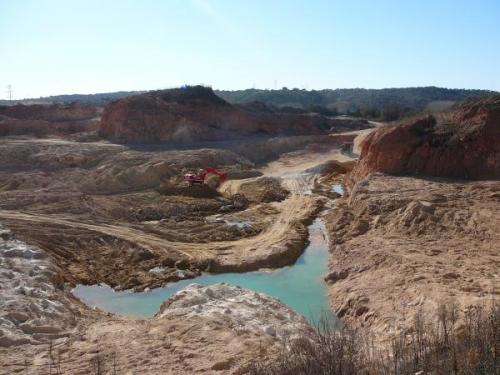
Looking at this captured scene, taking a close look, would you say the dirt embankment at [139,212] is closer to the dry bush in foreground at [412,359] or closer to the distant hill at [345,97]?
the dry bush in foreground at [412,359]

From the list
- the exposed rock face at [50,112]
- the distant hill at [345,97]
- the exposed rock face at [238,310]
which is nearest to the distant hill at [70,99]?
the distant hill at [345,97]

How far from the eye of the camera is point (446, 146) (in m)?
20.9

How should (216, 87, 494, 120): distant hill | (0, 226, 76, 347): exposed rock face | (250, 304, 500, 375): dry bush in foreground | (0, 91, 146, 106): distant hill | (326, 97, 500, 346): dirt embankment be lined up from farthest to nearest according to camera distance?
(216, 87, 494, 120): distant hill
(0, 91, 146, 106): distant hill
(326, 97, 500, 346): dirt embankment
(0, 226, 76, 347): exposed rock face
(250, 304, 500, 375): dry bush in foreground

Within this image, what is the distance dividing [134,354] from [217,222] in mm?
12249

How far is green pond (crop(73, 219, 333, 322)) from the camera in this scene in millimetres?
13047

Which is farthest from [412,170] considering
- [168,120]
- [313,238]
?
[168,120]

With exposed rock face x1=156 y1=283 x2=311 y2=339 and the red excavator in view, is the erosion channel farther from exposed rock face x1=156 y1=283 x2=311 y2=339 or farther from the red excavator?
the red excavator

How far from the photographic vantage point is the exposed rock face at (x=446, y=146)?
1978 centimetres

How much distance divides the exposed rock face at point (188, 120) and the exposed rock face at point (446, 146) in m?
18.0

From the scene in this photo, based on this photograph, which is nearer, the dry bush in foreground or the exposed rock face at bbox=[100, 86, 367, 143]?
the dry bush in foreground

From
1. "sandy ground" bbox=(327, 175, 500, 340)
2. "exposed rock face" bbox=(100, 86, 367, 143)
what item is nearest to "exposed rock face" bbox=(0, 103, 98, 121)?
"exposed rock face" bbox=(100, 86, 367, 143)

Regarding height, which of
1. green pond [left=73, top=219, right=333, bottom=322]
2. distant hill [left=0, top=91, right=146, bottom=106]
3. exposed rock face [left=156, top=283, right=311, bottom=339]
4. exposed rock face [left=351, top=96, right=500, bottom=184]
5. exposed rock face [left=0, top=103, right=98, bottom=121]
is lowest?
green pond [left=73, top=219, right=333, bottom=322]

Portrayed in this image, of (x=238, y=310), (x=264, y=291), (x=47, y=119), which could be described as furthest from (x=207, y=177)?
(x=47, y=119)

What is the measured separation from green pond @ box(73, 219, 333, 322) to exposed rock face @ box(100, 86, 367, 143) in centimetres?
2374
